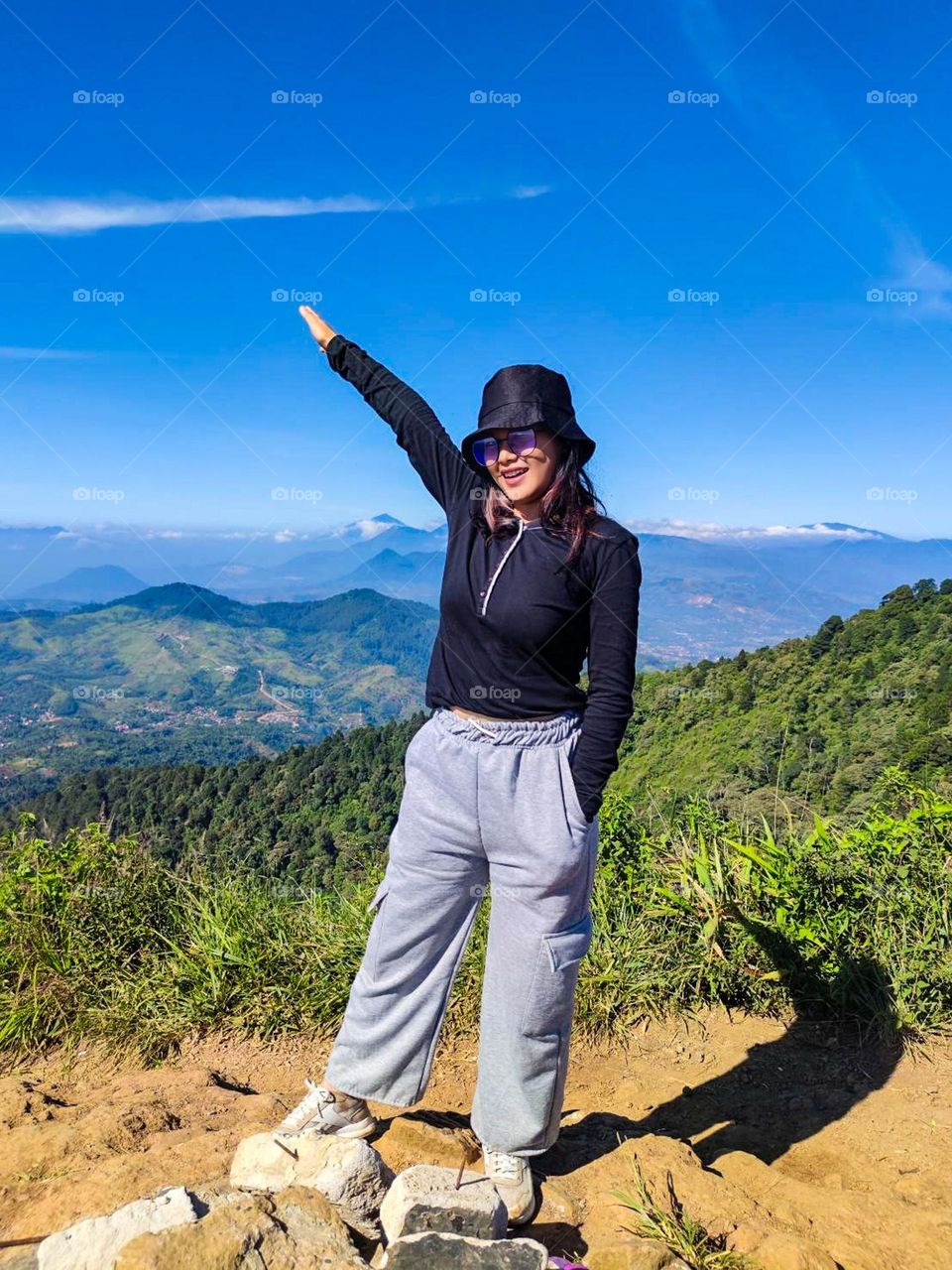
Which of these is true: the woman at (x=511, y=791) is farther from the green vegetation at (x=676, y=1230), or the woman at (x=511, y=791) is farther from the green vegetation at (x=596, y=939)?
the green vegetation at (x=596, y=939)

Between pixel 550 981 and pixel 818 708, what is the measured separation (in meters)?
19.1

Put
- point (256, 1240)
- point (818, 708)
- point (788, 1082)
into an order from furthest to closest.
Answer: point (818, 708), point (788, 1082), point (256, 1240)

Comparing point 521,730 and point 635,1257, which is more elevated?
point 521,730

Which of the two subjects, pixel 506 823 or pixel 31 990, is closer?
pixel 506 823

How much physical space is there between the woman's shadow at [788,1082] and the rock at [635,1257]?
0.63 m

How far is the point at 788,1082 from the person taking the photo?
3.39m

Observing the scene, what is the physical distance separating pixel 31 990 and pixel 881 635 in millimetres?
23209

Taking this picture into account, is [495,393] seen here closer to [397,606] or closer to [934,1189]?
[934,1189]

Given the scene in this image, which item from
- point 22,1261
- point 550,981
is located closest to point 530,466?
point 550,981

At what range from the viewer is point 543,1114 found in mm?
2422

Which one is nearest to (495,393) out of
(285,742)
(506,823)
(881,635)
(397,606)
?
(506,823)

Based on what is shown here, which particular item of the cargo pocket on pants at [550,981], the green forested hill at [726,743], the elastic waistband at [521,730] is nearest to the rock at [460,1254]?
the cargo pocket on pants at [550,981]

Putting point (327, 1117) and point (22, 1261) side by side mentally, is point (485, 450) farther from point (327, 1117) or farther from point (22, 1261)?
point (22, 1261)

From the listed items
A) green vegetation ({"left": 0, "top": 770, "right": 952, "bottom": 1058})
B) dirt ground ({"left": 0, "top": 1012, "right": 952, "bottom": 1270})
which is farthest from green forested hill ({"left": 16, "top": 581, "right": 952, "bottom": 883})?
dirt ground ({"left": 0, "top": 1012, "right": 952, "bottom": 1270})
